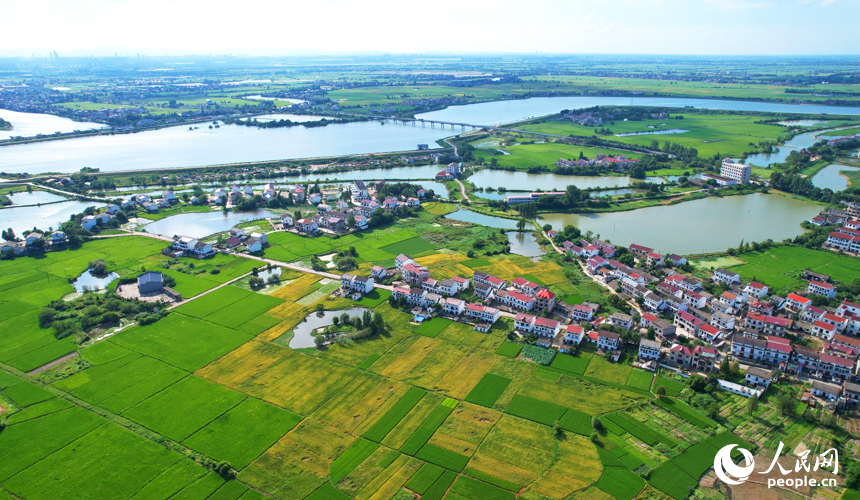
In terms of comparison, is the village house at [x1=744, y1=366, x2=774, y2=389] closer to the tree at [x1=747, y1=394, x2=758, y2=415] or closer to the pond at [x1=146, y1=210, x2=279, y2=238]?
the tree at [x1=747, y1=394, x2=758, y2=415]

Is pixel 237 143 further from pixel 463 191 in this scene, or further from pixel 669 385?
pixel 669 385

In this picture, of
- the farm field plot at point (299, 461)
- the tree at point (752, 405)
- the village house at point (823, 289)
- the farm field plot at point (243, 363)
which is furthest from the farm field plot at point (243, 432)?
the village house at point (823, 289)

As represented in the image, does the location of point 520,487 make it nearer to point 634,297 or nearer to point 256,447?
point 256,447

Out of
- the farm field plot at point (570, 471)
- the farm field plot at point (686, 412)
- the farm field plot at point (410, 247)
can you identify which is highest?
the farm field plot at point (410, 247)

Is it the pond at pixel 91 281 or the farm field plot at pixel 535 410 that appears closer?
the farm field plot at pixel 535 410

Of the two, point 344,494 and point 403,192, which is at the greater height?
point 403,192

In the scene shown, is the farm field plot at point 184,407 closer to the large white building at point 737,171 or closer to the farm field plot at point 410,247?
the farm field plot at point 410,247

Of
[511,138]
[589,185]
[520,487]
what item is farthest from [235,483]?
[511,138]
